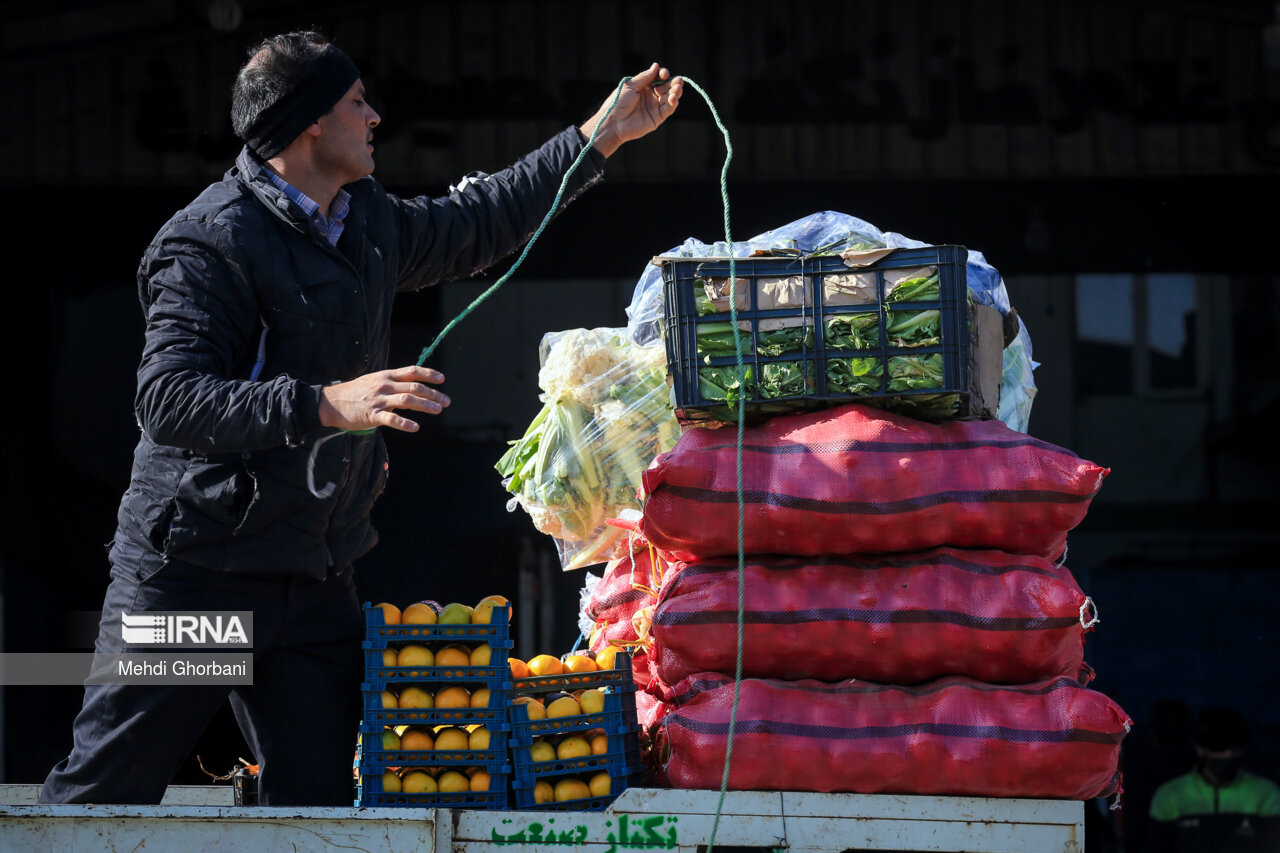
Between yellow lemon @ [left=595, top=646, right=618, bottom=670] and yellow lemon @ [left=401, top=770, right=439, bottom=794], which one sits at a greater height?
yellow lemon @ [left=595, top=646, right=618, bottom=670]

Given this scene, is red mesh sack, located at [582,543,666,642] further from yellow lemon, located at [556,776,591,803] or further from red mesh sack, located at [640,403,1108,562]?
yellow lemon, located at [556,776,591,803]

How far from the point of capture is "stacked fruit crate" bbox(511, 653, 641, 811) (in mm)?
3189

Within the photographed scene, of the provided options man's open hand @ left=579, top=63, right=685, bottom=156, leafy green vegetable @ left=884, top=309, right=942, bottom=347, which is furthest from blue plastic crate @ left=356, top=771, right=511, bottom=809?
man's open hand @ left=579, top=63, right=685, bottom=156

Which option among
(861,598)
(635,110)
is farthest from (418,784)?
A: (635,110)

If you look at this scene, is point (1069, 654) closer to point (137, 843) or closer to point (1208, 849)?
point (137, 843)

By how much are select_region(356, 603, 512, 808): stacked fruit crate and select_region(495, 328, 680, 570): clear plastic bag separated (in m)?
0.88

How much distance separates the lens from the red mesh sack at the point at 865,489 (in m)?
3.27

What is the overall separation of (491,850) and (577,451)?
140cm

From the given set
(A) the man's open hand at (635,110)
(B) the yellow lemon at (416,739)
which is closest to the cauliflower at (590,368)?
(A) the man's open hand at (635,110)

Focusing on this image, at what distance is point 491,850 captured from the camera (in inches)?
115

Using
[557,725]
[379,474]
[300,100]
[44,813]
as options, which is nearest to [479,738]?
[557,725]

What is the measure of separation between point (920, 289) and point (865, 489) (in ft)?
1.63

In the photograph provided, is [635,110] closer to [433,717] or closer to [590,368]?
[590,368]

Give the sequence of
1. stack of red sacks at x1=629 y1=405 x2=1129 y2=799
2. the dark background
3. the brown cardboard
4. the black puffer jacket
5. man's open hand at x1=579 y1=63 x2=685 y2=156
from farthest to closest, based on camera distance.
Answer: the dark background < man's open hand at x1=579 y1=63 x2=685 y2=156 < the brown cardboard < stack of red sacks at x1=629 y1=405 x2=1129 y2=799 < the black puffer jacket
